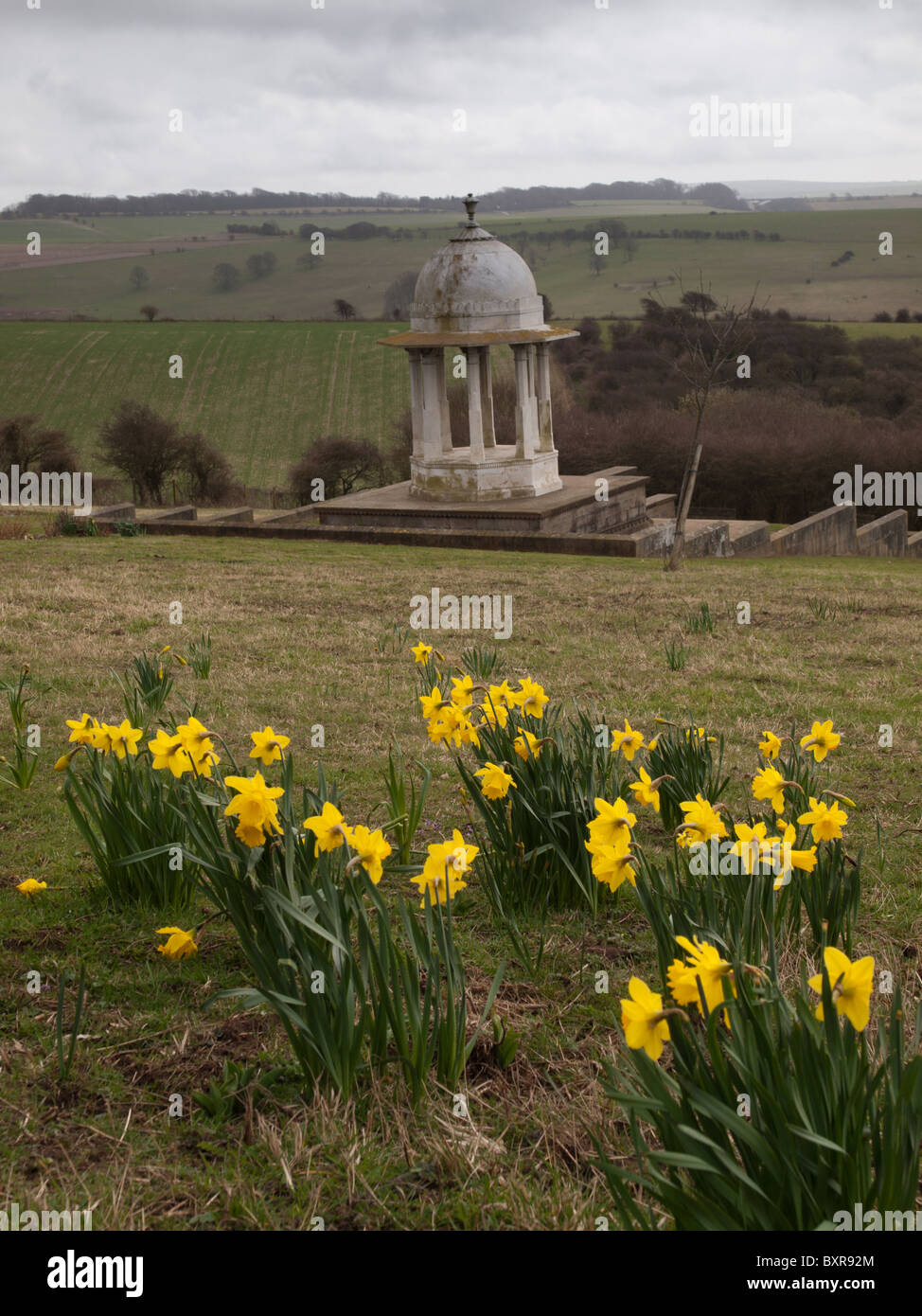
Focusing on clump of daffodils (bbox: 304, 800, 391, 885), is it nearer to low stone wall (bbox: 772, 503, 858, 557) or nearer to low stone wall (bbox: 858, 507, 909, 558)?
low stone wall (bbox: 772, 503, 858, 557)

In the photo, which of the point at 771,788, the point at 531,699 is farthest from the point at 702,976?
the point at 531,699

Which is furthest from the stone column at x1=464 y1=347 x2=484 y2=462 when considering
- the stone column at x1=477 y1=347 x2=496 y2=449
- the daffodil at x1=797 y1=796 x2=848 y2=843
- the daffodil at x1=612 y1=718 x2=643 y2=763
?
the daffodil at x1=797 y1=796 x2=848 y2=843

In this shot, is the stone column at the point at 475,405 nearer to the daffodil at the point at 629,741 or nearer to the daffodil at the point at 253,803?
the daffodil at the point at 629,741

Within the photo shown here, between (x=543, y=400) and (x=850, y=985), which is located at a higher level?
(x=543, y=400)

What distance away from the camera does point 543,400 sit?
71.7 ft

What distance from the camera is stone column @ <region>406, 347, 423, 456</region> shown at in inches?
800

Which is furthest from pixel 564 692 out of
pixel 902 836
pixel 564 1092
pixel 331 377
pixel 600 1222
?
pixel 331 377

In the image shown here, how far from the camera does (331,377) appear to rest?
2408 inches

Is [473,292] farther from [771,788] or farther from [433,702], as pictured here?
[771,788]

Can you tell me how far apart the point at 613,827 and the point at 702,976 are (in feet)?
2.13

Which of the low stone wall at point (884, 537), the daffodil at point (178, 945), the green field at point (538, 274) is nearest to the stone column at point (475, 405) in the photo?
the low stone wall at point (884, 537)

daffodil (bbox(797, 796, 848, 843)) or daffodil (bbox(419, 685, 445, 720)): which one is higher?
daffodil (bbox(419, 685, 445, 720))

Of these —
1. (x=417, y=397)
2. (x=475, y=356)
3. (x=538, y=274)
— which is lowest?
(x=417, y=397)

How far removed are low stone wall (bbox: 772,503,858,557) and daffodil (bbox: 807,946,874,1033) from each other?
21021mm
